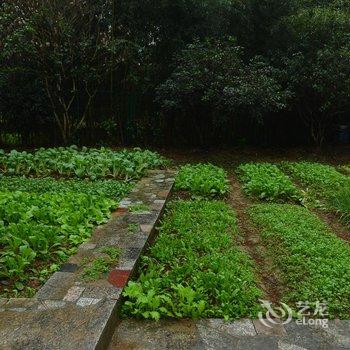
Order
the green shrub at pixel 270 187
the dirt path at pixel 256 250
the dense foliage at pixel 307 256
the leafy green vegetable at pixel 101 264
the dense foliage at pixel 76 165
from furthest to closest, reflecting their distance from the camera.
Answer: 1. the dense foliage at pixel 76 165
2. the green shrub at pixel 270 187
3. the dirt path at pixel 256 250
4. the dense foliage at pixel 307 256
5. the leafy green vegetable at pixel 101 264

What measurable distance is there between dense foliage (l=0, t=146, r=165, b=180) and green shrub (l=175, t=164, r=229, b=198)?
0.75m

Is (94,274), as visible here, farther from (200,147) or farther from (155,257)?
(200,147)

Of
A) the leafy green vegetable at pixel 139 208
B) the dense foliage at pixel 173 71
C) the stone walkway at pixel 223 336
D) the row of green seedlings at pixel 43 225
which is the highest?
the dense foliage at pixel 173 71

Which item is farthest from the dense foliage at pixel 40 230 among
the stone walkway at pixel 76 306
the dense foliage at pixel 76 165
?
the dense foliage at pixel 76 165

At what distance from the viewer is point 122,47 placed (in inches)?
372

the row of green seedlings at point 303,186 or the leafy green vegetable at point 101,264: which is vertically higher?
the leafy green vegetable at point 101,264

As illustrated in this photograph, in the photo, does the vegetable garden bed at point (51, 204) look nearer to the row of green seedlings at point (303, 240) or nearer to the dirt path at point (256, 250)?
the dirt path at point (256, 250)

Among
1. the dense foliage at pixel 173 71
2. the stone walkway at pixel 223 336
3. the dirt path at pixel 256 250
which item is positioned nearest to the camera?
the stone walkway at pixel 223 336

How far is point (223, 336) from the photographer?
2771 mm

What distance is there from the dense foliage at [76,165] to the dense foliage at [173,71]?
2407 mm

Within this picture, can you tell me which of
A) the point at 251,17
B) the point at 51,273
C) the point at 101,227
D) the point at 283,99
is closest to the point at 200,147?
the point at 283,99

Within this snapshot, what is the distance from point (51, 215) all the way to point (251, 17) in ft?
26.2

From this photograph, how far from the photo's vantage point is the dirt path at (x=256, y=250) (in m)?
3.44

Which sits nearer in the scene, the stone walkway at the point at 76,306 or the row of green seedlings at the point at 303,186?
the stone walkway at the point at 76,306
